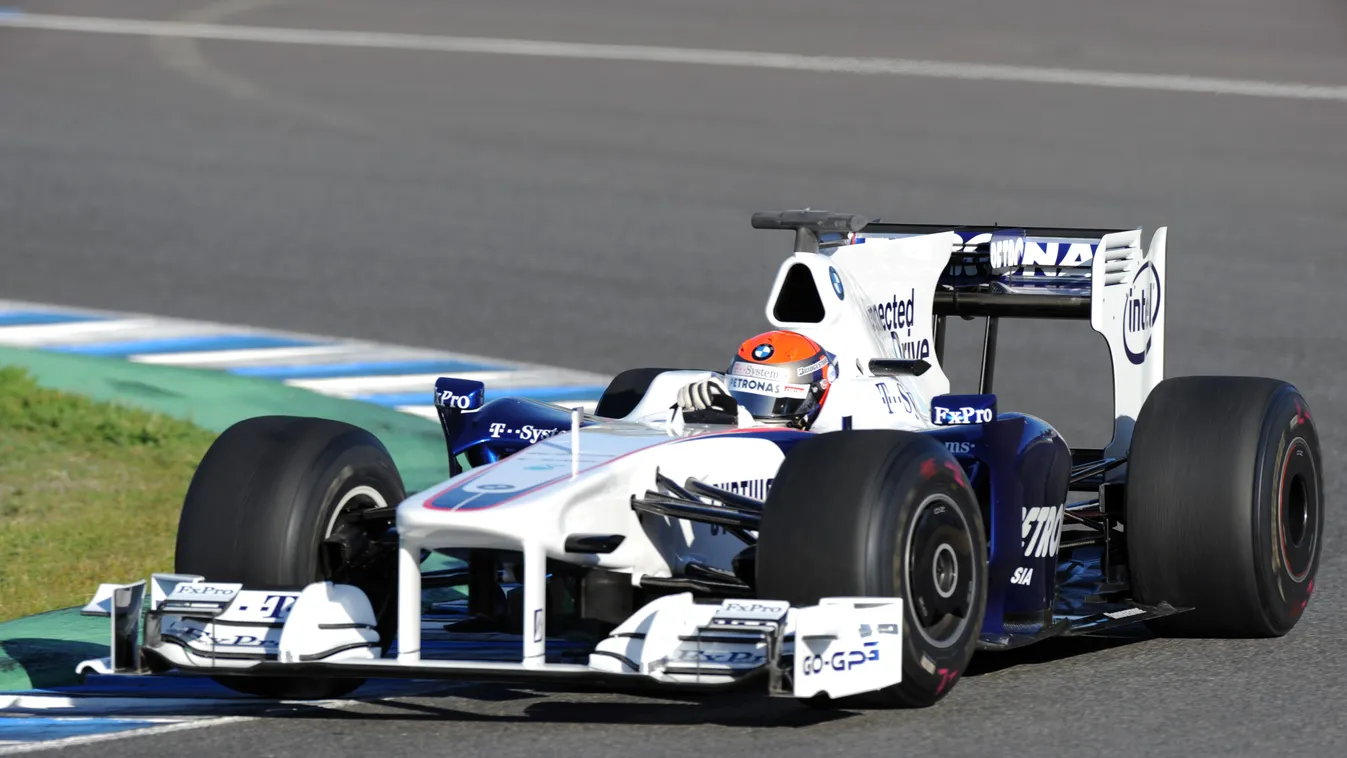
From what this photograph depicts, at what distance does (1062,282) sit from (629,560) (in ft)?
10.8

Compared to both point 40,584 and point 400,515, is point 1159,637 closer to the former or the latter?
point 400,515

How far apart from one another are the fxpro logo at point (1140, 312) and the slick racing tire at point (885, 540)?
2719 mm

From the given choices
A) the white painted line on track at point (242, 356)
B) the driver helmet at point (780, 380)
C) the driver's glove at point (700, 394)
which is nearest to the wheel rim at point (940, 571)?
the driver helmet at point (780, 380)

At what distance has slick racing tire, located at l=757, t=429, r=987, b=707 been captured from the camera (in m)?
6.50

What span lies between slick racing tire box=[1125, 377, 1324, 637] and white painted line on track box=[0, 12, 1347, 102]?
17.1m

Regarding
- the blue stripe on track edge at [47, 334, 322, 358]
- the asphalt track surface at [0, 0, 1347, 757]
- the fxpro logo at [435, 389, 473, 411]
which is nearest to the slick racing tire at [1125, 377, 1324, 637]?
the asphalt track surface at [0, 0, 1347, 757]

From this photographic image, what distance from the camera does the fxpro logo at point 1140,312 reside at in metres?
9.46

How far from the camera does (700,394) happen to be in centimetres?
785

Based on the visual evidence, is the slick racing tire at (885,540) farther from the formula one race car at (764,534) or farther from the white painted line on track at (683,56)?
the white painted line on track at (683,56)

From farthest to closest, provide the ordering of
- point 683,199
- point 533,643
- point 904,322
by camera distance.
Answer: point 683,199, point 904,322, point 533,643

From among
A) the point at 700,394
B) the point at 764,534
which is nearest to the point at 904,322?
the point at 700,394

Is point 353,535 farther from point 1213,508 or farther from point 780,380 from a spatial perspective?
point 1213,508

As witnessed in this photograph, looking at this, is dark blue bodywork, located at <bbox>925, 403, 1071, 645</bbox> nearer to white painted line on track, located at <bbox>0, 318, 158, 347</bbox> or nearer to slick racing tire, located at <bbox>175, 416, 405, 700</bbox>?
slick racing tire, located at <bbox>175, 416, 405, 700</bbox>

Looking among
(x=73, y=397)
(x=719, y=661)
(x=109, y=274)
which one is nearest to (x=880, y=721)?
(x=719, y=661)
